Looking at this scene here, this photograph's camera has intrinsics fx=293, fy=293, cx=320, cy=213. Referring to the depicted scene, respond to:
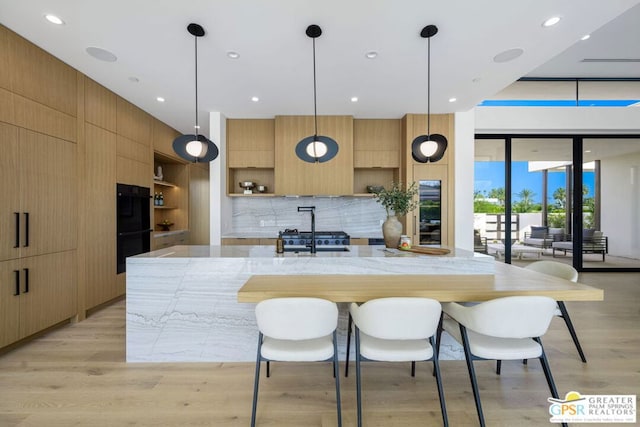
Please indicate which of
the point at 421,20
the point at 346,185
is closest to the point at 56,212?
the point at 346,185

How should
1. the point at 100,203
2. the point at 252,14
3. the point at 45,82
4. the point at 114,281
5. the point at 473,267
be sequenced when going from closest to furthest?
the point at 252,14 → the point at 473,267 → the point at 45,82 → the point at 100,203 → the point at 114,281

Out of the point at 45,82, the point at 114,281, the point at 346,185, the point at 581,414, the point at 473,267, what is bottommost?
the point at 581,414

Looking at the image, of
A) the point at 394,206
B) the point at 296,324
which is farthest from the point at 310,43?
the point at 296,324

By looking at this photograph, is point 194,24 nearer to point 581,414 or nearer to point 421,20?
point 421,20

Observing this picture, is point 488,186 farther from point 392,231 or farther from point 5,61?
point 5,61

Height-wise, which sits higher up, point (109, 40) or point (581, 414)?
point (109, 40)

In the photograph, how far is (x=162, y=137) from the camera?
194 inches

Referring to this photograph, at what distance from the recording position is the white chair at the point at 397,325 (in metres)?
1.55

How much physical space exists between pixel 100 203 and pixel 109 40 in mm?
1874

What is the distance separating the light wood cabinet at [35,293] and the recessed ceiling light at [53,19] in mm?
1973

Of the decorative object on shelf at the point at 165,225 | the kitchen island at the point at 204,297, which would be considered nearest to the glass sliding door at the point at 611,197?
the kitchen island at the point at 204,297

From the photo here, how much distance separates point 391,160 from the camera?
472 cm

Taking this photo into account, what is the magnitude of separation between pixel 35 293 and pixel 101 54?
2306mm

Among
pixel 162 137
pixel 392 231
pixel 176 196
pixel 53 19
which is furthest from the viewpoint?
pixel 176 196
